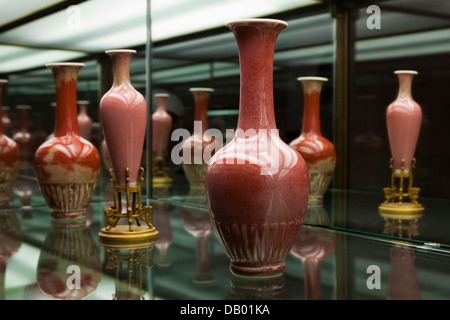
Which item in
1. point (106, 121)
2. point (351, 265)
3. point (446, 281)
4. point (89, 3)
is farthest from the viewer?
point (89, 3)

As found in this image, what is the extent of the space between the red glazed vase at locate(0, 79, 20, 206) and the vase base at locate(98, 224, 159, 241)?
37.8 inches

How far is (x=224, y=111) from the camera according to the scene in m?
3.03

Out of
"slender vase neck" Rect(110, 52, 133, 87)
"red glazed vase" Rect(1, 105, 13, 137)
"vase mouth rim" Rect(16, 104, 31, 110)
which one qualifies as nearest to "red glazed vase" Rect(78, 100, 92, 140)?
"vase mouth rim" Rect(16, 104, 31, 110)

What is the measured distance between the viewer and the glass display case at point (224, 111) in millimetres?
1786

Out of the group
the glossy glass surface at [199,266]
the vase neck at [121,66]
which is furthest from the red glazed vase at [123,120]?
the glossy glass surface at [199,266]

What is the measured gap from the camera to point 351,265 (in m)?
1.70

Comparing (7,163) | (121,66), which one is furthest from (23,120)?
(121,66)

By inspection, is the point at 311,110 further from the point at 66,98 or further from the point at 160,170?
the point at 66,98

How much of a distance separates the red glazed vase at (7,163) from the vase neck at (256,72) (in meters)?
1.66

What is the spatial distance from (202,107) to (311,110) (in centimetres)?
62

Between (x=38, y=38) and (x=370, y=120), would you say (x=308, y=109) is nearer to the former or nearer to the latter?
(x=370, y=120)

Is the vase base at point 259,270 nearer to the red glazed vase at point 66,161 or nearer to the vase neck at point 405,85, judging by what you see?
the red glazed vase at point 66,161

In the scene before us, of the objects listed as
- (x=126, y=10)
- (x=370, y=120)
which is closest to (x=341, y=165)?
(x=370, y=120)

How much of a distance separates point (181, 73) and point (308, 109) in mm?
802
